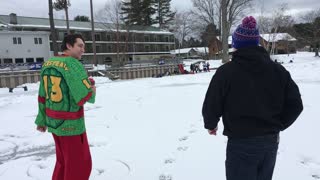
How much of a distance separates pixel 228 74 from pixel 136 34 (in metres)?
60.2

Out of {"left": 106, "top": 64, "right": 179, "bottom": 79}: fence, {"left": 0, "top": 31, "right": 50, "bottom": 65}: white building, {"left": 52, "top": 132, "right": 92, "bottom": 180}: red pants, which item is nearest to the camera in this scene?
A: {"left": 52, "top": 132, "right": 92, "bottom": 180}: red pants

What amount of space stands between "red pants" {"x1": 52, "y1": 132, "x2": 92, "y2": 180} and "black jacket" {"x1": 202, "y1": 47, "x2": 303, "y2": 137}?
47.3 inches

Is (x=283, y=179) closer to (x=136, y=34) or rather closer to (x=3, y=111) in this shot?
(x=3, y=111)

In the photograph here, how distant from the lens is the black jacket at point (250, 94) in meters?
2.38

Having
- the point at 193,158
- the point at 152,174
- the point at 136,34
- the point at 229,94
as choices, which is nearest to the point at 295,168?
the point at 193,158

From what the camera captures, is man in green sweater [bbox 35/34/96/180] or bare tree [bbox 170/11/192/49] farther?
bare tree [bbox 170/11/192/49]

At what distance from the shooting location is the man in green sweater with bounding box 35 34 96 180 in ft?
9.18

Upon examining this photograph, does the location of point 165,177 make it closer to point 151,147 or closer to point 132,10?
point 151,147

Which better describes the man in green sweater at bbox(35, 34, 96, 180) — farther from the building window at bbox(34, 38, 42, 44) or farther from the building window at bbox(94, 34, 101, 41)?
the building window at bbox(94, 34, 101, 41)

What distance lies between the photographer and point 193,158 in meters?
4.57

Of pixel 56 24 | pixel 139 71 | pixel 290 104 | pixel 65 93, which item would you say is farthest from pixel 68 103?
pixel 56 24

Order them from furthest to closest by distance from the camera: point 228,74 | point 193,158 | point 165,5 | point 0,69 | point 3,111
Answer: point 165,5, point 0,69, point 3,111, point 193,158, point 228,74

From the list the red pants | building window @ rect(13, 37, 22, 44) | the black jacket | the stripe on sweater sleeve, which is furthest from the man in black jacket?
building window @ rect(13, 37, 22, 44)

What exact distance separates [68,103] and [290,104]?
1786 millimetres
